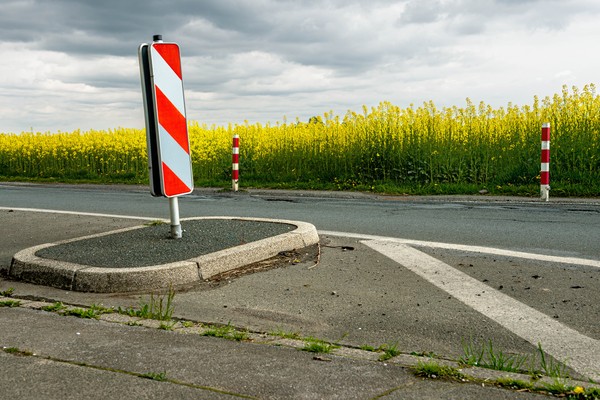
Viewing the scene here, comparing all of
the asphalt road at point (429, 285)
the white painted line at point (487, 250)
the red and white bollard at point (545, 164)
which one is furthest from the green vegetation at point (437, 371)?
the red and white bollard at point (545, 164)

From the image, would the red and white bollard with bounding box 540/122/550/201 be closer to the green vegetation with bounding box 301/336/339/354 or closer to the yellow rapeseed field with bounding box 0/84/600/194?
the yellow rapeseed field with bounding box 0/84/600/194

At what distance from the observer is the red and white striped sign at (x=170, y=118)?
6.06 m

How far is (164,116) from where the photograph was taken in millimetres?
6109

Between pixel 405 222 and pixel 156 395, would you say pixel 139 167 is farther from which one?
pixel 156 395

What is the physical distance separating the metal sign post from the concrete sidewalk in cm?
114

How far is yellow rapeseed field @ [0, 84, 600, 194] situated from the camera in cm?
1416

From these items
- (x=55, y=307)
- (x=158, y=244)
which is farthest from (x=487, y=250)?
(x=55, y=307)

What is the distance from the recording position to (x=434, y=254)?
6.37 meters

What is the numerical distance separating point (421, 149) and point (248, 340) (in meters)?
11.9

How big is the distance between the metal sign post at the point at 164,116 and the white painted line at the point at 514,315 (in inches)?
79.5

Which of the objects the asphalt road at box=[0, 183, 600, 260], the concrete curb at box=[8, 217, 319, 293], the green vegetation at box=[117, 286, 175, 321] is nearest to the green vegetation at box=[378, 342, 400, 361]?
the green vegetation at box=[117, 286, 175, 321]

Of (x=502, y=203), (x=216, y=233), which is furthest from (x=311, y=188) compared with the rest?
(x=216, y=233)

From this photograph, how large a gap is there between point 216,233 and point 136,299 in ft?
5.84

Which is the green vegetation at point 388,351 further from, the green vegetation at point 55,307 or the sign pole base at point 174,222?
the sign pole base at point 174,222
